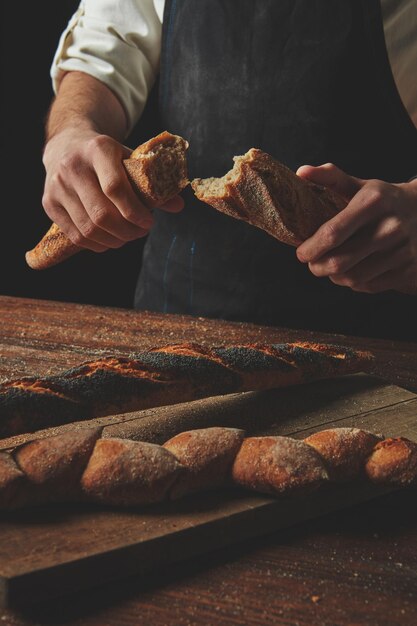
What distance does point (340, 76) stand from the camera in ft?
6.79

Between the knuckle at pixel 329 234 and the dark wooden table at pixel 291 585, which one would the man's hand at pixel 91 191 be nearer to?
the knuckle at pixel 329 234

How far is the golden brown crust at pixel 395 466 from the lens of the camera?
1.17 metres

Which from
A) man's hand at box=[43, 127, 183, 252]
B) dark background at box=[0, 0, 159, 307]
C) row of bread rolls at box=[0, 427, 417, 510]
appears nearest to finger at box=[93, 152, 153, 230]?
man's hand at box=[43, 127, 183, 252]

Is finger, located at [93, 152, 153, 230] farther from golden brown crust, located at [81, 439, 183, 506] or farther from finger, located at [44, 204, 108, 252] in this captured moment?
golden brown crust, located at [81, 439, 183, 506]

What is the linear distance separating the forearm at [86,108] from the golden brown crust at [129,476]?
116cm

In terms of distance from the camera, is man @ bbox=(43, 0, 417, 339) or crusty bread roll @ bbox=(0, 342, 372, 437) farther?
man @ bbox=(43, 0, 417, 339)

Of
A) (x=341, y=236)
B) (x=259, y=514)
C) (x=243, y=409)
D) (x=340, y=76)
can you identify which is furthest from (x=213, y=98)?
(x=259, y=514)

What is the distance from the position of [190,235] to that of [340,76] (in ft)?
1.98

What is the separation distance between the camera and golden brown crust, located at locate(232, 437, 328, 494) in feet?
3.66

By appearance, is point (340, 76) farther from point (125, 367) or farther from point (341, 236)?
point (125, 367)

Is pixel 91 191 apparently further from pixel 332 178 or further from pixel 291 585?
pixel 291 585

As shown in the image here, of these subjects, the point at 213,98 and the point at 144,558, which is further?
the point at 213,98

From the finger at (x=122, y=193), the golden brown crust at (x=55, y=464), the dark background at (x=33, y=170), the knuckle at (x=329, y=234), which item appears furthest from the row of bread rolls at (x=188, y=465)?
the dark background at (x=33, y=170)

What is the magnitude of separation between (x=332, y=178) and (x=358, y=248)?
183mm
